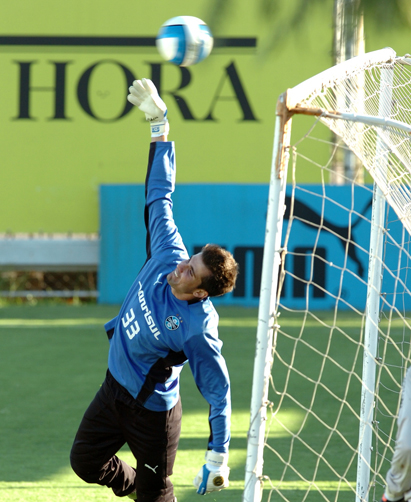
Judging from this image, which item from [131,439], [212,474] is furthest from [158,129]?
[212,474]

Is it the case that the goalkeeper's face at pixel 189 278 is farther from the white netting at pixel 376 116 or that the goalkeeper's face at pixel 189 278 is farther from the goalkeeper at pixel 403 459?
the goalkeeper at pixel 403 459

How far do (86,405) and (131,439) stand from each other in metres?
2.78

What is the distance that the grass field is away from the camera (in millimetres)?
4461

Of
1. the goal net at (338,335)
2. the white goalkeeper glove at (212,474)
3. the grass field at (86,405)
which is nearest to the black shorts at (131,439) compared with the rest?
the white goalkeeper glove at (212,474)

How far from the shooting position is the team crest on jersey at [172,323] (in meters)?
3.26

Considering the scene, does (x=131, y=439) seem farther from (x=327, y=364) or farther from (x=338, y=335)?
(x=338, y=335)

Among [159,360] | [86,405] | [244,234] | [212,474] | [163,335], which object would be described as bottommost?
[86,405]

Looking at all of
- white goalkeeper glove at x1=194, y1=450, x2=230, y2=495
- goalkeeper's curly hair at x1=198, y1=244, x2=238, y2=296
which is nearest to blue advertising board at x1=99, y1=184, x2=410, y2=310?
goalkeeper's curly hair at x1=198, y1=244, x2=238, y2=296

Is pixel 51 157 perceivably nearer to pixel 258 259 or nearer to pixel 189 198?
pixel 189 198

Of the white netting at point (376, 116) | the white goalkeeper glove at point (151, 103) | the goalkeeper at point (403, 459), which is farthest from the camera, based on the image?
the white goalkeeper glove at point (151, 103)

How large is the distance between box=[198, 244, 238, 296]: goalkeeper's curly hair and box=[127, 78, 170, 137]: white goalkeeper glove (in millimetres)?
826

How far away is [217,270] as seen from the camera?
3.25 meters

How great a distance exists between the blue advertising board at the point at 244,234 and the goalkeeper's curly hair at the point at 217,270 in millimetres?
7349

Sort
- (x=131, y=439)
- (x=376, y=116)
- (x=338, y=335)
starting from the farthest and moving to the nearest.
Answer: (x=338, y=335) < (x=376, y=116) < (x=131, y=439)
